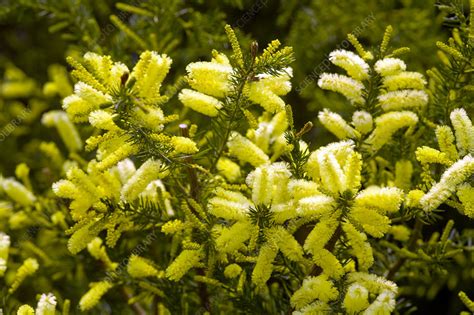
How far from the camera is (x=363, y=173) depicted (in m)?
1.27

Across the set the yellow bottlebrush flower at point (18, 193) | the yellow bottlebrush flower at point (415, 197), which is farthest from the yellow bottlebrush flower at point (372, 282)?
the yellow bottlebrush flower at point (18, 193)

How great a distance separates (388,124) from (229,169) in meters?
0.36

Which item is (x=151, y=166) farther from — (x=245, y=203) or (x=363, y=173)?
(x=363, y=173)

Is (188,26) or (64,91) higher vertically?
(188,26)

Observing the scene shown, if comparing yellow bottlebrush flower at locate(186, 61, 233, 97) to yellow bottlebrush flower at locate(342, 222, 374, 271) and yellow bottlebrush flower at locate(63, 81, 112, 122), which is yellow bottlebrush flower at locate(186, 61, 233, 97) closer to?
yellow bottlebrush flower at locate(63, 81, 112, 122)

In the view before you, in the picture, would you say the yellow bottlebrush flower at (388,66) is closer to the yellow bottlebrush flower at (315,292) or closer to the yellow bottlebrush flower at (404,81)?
the yellow bottlebrush flower at (404,81)

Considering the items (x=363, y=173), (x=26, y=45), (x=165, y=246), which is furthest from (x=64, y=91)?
(x=363, y=173)

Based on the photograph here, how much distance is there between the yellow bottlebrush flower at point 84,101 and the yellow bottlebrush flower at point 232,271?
15.4 inches

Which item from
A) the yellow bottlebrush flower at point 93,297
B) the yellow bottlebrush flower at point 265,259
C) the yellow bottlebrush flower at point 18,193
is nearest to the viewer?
the yellow bottlebrush flower at point 265,259

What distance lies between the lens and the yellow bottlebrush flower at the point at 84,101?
1.02 metres

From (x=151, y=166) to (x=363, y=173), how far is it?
1.51 ft

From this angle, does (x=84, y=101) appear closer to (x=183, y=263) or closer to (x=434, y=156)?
(x=183, y=263)

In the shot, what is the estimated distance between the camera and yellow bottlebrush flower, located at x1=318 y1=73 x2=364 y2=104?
1.15 meters

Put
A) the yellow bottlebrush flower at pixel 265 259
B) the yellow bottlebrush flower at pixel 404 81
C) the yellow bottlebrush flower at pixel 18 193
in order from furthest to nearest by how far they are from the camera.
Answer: the yellow bottlebrush flower at pixel 18 193
the yellow bottlebrush flower at pixel 404 81
the yellow bottlebrush flower at pixel 265 259
